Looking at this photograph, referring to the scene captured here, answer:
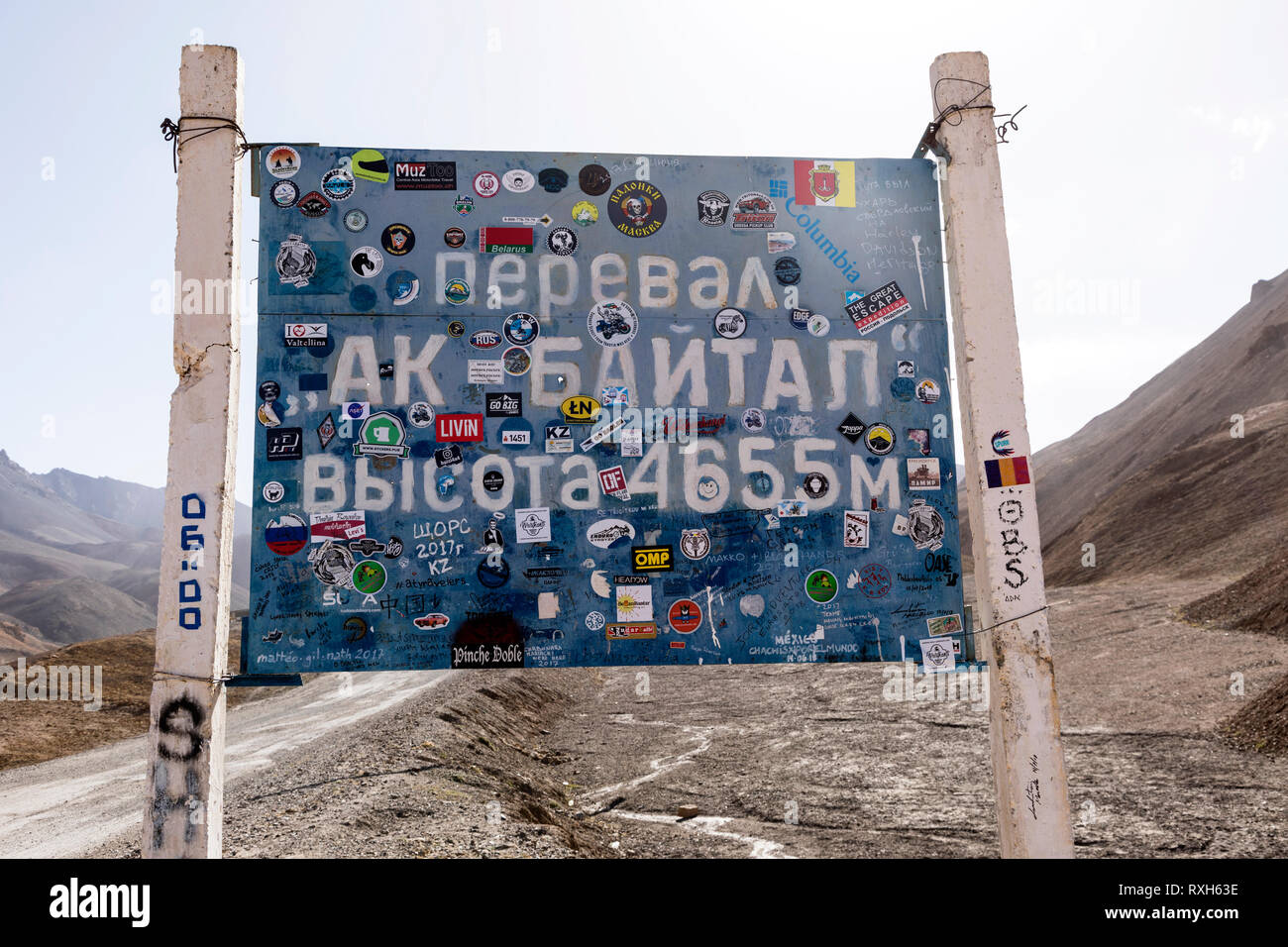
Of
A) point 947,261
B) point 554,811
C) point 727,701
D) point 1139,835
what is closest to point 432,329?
point 947,261

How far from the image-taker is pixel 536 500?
14.8ft

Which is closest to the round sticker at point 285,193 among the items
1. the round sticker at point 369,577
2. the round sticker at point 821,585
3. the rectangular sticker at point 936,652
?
the round sticker at point 369,577

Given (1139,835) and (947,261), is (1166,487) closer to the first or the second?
(1139,835)

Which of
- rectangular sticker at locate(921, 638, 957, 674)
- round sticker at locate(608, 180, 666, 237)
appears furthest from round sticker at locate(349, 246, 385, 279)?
rectangular sticker at locate(921, 638, 957, 674)

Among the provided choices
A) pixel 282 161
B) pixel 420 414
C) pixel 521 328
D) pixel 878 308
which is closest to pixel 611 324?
pixel 521 328

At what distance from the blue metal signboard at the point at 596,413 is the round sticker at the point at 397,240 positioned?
0.04 ft

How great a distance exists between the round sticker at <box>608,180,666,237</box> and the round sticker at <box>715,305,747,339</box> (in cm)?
61

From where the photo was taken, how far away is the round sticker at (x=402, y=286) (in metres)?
4.57

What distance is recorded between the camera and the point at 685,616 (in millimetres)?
4520

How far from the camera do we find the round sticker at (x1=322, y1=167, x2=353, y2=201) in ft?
15.1

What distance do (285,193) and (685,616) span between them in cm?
321

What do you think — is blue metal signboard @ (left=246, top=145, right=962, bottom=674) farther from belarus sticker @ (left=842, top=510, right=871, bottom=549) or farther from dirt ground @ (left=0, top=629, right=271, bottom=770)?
dirt ground @ (left=0, top=629, right=271, bottom=770)

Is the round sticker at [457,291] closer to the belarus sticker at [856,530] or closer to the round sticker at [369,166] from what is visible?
the round sticker at [369,166]
